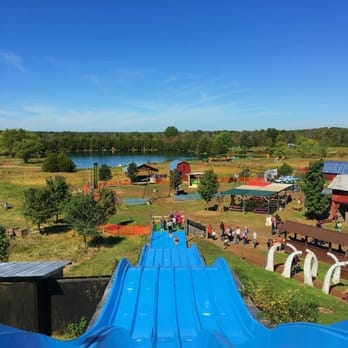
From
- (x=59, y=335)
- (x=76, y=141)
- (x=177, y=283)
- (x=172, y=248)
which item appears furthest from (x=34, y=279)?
(x=76, y=141)

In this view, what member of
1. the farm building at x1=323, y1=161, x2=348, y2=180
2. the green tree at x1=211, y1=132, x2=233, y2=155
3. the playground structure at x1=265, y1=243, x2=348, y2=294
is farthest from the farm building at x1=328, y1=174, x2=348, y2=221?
the green tree at x1=211, y1=132, x2=233, y2=155

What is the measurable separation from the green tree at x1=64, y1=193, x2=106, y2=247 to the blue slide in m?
9.67

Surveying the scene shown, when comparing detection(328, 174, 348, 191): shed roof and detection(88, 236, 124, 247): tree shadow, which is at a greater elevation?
detection(328, 174, 348, 191): shed roof

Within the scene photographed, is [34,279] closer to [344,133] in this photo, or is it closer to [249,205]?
[249,205]

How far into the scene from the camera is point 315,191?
2816cm

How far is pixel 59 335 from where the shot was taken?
11469mm

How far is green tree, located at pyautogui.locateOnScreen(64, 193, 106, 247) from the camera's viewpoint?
71.3ft

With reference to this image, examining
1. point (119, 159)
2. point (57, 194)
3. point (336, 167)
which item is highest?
point (336, 167)

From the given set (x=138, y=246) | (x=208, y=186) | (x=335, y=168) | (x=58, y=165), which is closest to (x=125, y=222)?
(x=138, y=246)

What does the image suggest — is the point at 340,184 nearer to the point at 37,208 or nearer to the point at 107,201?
the point at 107,201

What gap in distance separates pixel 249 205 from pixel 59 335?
996 inches

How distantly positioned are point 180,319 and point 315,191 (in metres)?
21.2

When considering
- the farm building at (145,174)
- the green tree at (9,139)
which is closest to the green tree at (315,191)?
the farm building at (145,174)

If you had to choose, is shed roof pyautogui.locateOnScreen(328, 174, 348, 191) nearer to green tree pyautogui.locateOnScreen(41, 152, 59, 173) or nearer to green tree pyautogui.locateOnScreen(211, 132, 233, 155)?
green tree pyautogui.locateOnScreen(41, 152, 59, 173)
